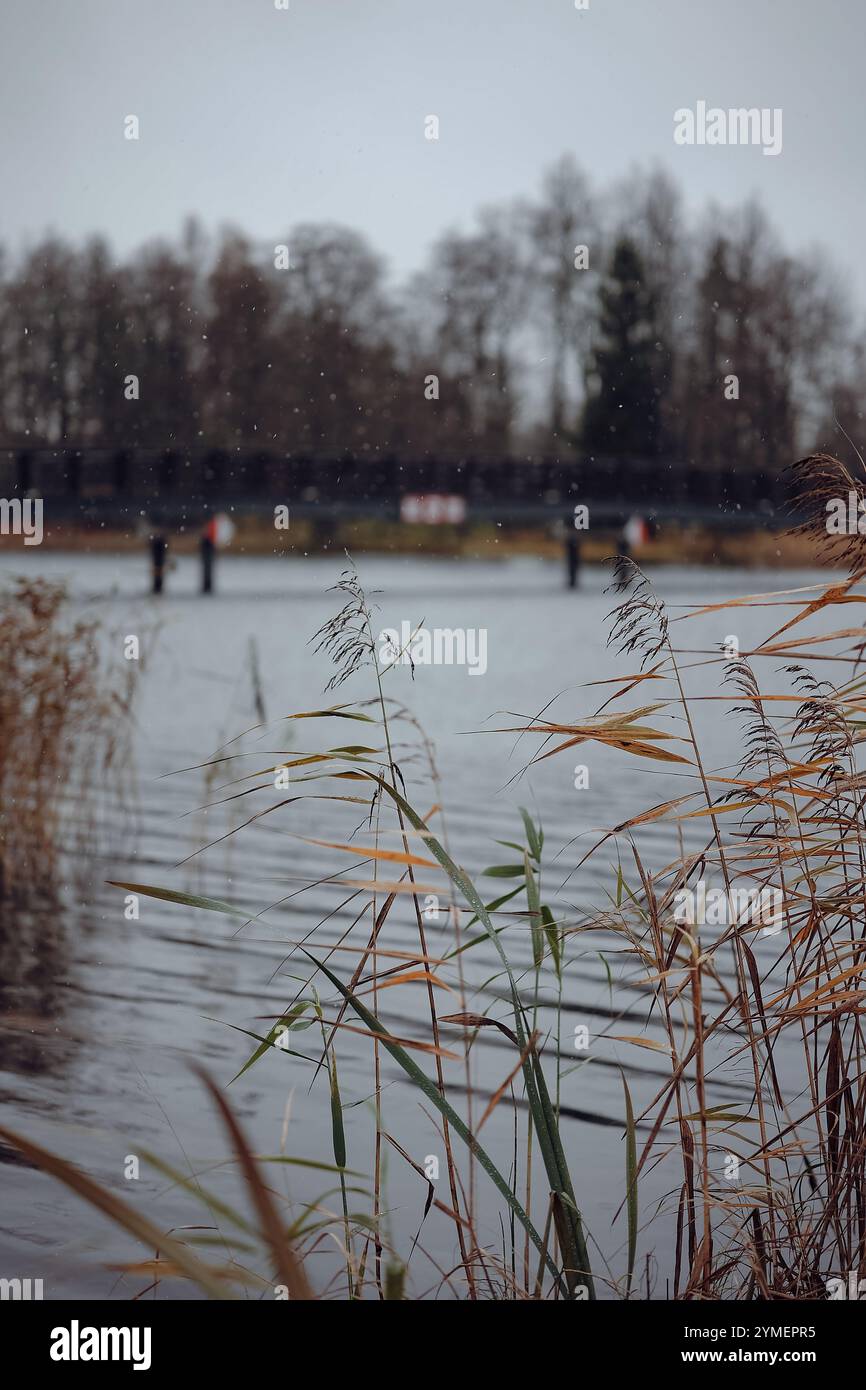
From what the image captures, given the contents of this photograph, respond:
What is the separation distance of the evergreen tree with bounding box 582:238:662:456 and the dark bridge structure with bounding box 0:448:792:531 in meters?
1.71

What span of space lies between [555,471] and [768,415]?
25.7 feet

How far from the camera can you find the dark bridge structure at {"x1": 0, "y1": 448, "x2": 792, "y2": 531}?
11984 mm

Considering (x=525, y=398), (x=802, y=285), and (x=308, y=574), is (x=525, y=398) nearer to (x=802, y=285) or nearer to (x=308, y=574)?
(x=802, y=285)

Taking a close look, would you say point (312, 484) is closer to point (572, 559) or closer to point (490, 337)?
point (572, 559)

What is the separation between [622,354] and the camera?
6.73 metres

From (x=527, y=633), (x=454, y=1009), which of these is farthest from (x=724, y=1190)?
(x=527, y=633)

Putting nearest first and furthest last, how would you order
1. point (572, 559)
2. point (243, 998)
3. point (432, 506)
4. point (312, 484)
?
point (243, 998), point (432, 506), point (312, 484), point (572, 559)

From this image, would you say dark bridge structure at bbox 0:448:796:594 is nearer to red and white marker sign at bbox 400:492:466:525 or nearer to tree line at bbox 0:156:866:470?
red and white marker sign at bbox 400:492:466:525

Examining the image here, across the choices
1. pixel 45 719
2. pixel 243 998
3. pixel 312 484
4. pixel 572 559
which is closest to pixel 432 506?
pixel 312 484

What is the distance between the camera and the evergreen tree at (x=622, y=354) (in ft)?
22.2

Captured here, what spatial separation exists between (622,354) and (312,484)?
27.9 feet

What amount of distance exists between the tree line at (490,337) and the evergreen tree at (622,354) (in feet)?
0.09

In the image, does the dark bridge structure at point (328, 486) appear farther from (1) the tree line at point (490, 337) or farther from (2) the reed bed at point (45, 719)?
(2) the reed bed at point (45, 719)

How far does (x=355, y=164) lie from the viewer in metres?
3.11
